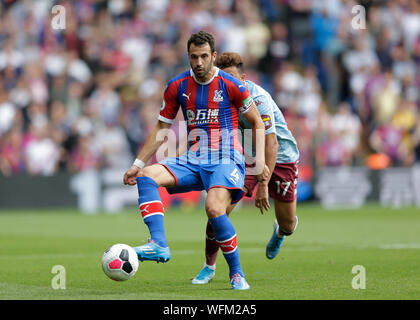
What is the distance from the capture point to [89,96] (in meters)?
21.0

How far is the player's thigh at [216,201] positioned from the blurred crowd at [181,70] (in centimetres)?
1235

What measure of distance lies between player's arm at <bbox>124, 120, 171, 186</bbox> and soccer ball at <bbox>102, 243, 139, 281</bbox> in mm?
835

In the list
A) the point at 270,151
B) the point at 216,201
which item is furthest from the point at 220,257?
the point at 216,201

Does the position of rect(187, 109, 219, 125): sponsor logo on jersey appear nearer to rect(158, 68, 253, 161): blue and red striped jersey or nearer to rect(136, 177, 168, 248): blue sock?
rect(158, 68, 253, 161): blue and red striped jersey

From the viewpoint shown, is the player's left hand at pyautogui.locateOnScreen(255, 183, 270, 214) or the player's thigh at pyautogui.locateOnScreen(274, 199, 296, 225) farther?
the player's thigh at pyautogui.locateOnScreen(274, 199, 296, 225)

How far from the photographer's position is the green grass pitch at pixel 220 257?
7.54m

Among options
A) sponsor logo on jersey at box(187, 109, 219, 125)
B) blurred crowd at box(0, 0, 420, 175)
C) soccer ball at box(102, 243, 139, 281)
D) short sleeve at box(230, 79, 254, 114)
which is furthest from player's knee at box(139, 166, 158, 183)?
blurred crowd at box(0, 0, 420, 175)

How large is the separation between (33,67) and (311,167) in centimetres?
698

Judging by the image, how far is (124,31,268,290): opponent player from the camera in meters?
Answer: 7.75

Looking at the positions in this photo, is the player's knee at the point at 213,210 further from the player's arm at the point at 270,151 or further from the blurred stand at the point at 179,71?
the blurred stand at the point at 179,71

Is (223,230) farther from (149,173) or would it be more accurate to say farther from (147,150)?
(147,150)

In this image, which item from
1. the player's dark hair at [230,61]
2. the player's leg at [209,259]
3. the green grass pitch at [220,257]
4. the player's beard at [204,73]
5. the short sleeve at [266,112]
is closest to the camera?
the green grass pitch at [220,257]

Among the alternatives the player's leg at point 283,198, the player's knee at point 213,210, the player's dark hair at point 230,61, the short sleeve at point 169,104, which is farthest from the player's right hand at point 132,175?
the player's leg at point 283,198
